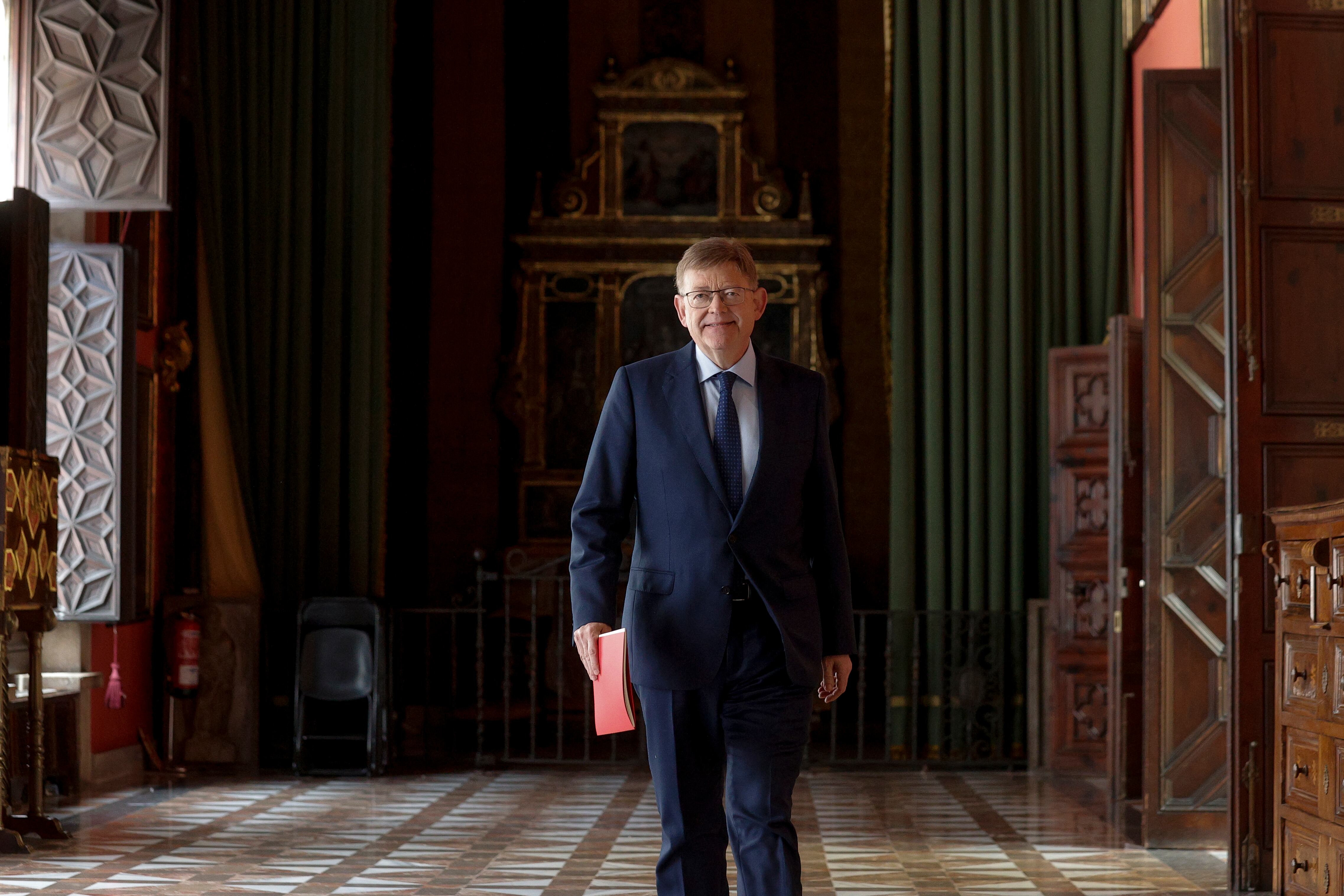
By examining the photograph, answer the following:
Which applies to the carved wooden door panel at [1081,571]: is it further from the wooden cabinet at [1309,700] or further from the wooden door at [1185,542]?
the wooden cabinet at [1309,700]

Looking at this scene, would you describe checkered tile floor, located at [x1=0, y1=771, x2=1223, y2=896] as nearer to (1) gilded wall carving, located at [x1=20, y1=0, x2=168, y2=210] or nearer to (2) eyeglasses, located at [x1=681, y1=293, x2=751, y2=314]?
(2) eyeglasses, located at [x1=681, y1=293, x2=751, y2=314]

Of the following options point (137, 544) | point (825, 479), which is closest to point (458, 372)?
point (137, 544)

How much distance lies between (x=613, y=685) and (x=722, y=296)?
714 mm

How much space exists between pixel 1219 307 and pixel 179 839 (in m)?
4.04

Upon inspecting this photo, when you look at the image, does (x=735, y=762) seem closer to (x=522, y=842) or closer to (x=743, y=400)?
(x=743, y=400)

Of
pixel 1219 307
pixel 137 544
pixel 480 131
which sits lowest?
pixel 137 544

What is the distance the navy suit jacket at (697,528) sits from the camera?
2.61 metres

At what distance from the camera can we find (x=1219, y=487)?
5137 mm

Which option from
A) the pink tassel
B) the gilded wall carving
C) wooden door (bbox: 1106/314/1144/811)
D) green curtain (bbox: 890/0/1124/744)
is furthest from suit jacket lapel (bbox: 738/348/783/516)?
green curtain (bbox: 890/0/1124/744)

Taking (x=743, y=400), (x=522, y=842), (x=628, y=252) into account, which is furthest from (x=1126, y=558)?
(x=628, y=252)

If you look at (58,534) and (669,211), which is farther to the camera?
(669,211)

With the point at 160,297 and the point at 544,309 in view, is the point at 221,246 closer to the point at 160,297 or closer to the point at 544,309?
the point at 160,297

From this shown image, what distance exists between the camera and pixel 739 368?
2721mm

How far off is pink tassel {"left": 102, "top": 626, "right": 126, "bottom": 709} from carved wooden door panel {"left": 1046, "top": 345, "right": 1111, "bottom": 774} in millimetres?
4242
